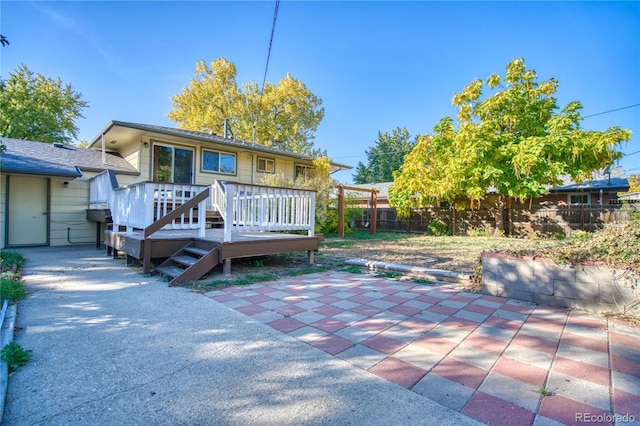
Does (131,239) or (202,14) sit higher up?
(202,14)

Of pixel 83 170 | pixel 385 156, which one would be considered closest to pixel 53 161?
pixel 83 170

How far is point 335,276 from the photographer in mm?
5121

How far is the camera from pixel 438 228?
14.0 metres

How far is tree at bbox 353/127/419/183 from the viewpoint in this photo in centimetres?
3428

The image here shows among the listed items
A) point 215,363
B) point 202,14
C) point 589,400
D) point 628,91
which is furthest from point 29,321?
point 628,91

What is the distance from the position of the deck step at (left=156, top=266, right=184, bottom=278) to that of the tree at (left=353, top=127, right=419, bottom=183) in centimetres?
3097

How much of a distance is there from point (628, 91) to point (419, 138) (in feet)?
31.3

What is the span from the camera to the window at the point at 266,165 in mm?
11859

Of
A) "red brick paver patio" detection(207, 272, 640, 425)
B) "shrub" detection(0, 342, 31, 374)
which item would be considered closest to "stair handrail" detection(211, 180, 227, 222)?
"red brick paver patio" detection(207, 272, 640, 425)

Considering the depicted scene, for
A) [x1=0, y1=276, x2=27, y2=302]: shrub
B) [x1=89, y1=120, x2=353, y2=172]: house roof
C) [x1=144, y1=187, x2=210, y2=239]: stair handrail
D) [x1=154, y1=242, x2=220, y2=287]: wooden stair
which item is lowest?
[x1=0, y1=276, x2=27, y2=302]: shrub

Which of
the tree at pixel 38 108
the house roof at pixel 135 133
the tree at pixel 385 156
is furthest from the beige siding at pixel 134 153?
the tree at pixel 385 156

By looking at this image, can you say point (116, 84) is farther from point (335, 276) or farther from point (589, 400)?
point (589, 400)

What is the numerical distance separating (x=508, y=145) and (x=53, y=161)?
14.5 meters

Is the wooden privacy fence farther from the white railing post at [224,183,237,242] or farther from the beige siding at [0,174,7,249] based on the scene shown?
the beige siding at [0,174,7,249]
